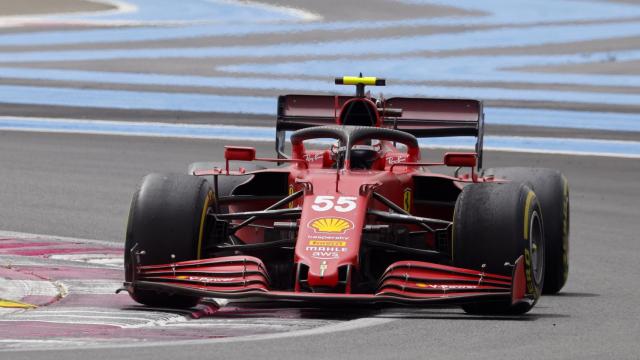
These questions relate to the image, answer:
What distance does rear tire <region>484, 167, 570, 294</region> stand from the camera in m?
11.3

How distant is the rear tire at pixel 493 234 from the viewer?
32.1 feet

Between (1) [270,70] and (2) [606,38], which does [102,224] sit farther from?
(2) [606,38]

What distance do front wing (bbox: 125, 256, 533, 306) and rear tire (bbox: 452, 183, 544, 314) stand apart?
7cm

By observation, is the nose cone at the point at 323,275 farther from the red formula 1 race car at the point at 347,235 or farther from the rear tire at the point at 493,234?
the rear tire at the point at 493,234

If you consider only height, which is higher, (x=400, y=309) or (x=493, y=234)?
(x=493, y=234)

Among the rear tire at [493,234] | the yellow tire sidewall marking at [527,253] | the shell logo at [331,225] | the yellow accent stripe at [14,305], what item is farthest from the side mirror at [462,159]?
the yellow accent stripe at [14,305]

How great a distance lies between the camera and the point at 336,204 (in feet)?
32.6

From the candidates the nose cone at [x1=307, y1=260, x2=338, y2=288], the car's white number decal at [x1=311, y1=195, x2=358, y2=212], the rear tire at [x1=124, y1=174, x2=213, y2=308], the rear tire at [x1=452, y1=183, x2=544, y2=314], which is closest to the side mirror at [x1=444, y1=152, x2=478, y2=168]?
the rear tire at [x1=452, y1=183, x2=544, y2=314]

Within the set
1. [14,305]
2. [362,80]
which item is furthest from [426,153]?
[14,305]

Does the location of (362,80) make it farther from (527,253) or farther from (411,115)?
(527,253)

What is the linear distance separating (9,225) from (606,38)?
21.6 m

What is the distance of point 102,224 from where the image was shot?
14.5m

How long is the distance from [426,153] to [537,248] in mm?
10440

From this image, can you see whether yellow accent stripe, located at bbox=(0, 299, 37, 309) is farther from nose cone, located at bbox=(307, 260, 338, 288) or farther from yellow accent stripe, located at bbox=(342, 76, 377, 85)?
yellow accent stripe, located at bbox=(342, 76, 377, 85)
